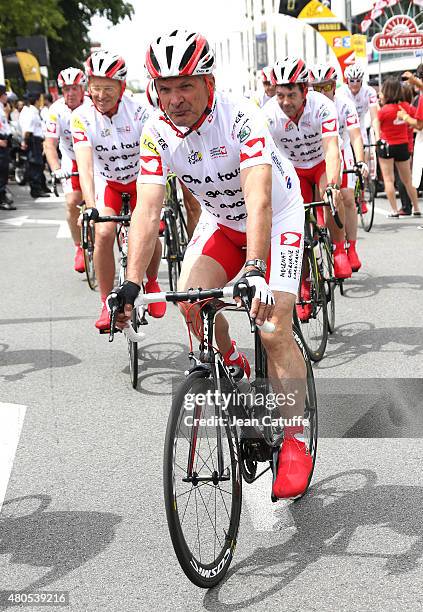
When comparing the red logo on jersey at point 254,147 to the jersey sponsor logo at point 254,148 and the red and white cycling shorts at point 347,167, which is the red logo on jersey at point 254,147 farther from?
the red and white cycling shorts at point 347,167

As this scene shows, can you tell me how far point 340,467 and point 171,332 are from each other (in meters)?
3.68

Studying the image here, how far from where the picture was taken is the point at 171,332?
28.5 feet

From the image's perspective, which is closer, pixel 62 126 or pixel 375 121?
pixel 62 126

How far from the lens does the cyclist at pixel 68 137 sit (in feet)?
37.3

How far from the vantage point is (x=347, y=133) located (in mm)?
10797

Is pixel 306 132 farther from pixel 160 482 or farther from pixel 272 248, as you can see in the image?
pixel 160 482

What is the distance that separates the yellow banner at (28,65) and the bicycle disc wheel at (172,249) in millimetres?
29313

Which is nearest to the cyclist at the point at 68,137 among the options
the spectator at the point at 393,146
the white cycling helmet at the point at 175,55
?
the spectator at the point at 393,146

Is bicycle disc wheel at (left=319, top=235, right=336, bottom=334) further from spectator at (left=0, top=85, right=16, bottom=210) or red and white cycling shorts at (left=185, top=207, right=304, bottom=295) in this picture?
spectator at (left=0, top=85, right=16, bottom=210)

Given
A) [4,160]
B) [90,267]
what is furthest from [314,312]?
[4,160]

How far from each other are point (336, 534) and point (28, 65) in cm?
3586

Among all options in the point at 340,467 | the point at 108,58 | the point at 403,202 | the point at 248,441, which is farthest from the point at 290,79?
the point at 403,202

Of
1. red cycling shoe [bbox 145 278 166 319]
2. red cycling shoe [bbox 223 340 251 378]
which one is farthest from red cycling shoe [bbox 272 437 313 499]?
red cycling shoe [bbox 145 278 166 319]

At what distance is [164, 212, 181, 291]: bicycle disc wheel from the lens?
996 cm
